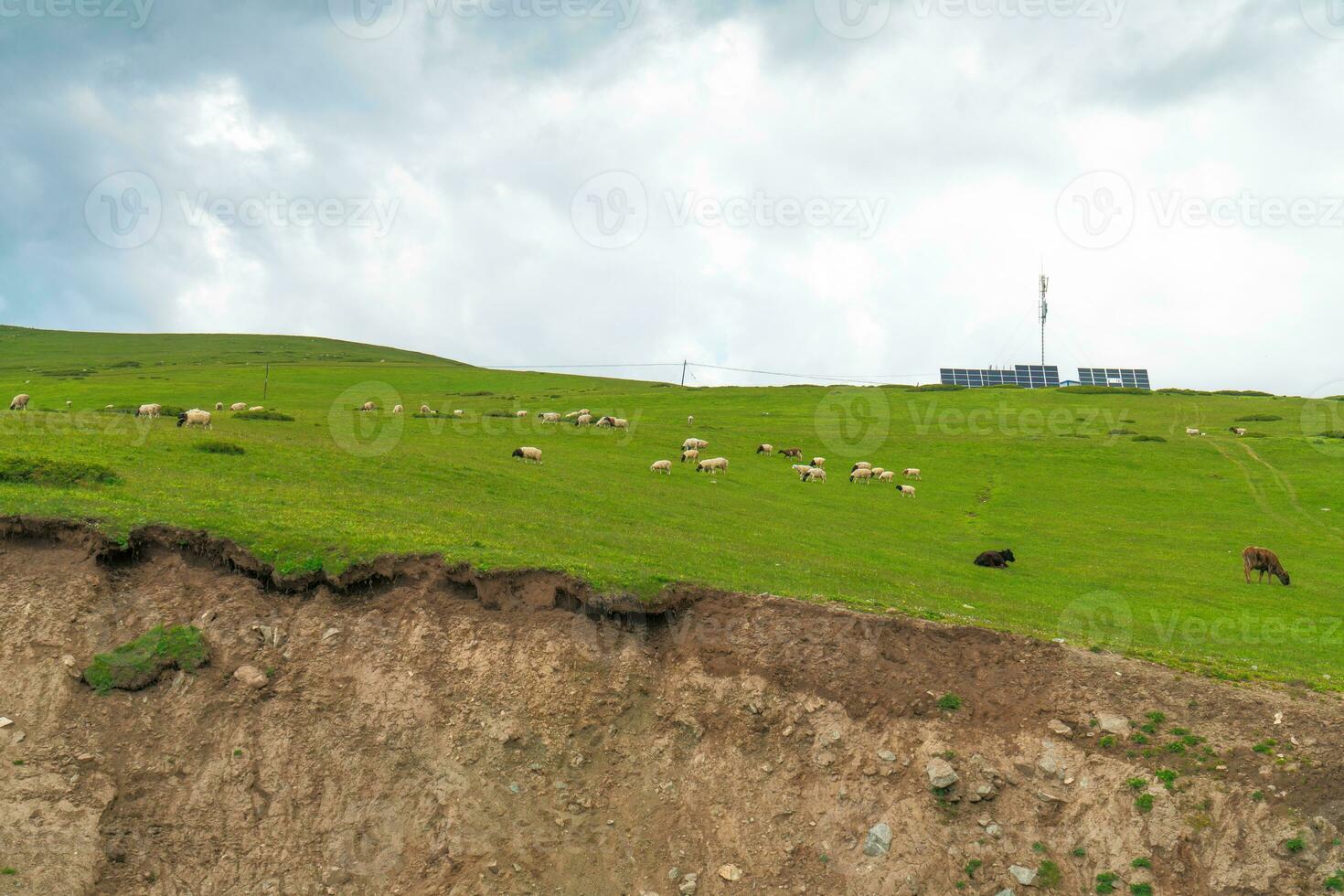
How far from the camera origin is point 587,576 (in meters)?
18.6

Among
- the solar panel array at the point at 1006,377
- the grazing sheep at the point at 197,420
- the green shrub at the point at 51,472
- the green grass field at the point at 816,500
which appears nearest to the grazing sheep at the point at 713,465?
the green grass field at the point at 816,500

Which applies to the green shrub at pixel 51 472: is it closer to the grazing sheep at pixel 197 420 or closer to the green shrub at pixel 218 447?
the green shrub at pixel 218 447

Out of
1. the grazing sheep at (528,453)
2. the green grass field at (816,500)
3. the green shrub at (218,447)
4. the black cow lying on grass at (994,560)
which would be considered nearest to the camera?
the green grass field at (816,500)

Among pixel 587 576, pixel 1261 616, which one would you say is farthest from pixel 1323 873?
pixel 1261 616

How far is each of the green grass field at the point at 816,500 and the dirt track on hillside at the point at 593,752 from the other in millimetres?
1984

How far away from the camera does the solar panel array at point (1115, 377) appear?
128 meters

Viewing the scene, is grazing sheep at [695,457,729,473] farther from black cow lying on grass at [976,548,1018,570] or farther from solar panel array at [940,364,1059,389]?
solar panel array at [940,364,1059,389]

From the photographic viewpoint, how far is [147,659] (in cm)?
1622

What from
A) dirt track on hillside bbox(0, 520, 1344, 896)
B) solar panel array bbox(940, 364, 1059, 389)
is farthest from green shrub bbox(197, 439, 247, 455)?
solar panel array bbox(940, 364, 1059, 389)

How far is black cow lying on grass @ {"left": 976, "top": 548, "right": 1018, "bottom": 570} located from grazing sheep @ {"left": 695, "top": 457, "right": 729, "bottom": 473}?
65.0ft

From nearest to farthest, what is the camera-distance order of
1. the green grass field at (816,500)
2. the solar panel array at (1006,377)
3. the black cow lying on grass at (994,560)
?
1. the green grass field at (816,500)
2. the black cow lying on grass at (994,560)
3. the solar panel array at (1006,377)

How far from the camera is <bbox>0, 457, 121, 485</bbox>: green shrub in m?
23.8

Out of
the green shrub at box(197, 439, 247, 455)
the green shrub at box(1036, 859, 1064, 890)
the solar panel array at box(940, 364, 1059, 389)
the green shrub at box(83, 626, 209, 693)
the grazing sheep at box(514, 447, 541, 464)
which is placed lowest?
the green shrub at box(1036, 859, 1064, 890)

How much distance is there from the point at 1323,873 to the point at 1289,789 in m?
1.23
